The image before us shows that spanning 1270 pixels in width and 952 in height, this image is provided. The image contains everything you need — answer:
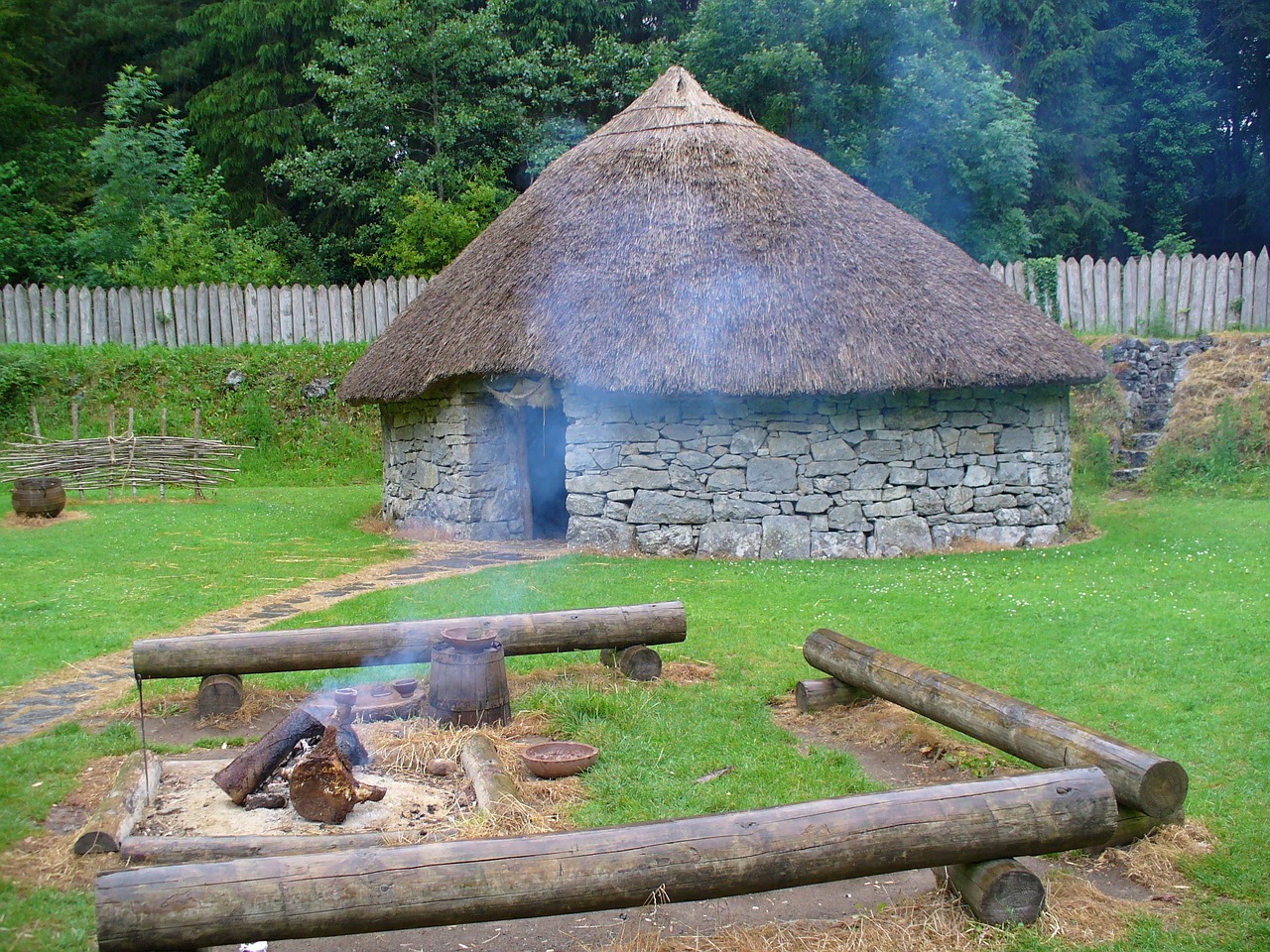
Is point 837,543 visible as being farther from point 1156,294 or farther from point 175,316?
point 175,316

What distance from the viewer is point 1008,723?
191 inches

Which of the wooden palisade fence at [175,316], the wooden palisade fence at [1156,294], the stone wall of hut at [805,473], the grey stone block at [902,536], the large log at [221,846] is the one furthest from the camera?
the wooden palisade fence at [175,316]

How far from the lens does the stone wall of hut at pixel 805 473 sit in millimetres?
12070

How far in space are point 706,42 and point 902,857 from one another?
21.4 meters

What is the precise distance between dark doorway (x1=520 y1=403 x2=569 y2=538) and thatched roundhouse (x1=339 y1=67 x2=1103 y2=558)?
118 centimetres

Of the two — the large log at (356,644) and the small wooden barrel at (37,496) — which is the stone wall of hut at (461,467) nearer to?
the small wooden barrel at (37,496)

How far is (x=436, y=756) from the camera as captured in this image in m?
5.36

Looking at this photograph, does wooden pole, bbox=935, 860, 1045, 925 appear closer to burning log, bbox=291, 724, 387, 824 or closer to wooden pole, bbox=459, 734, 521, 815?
wooden pole, bbox=459, 734, 521, 815

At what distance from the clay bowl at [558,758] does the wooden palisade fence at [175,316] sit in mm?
17572

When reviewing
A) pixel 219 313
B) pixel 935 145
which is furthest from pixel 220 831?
pixel 935 145

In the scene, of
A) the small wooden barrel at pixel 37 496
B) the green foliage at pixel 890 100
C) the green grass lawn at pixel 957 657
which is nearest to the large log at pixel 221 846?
the green grass lawn at pixel 957 657

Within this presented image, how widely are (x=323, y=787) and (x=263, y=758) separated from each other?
17.7 inches

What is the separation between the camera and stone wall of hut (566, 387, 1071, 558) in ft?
39.6

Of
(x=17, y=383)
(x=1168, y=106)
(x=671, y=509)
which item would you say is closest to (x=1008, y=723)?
(x=671, y=509)
